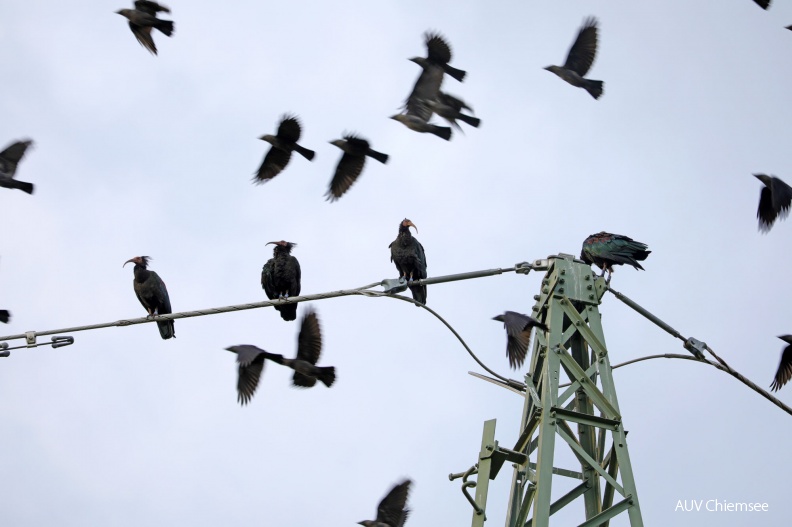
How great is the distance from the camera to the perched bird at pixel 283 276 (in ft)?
50.5

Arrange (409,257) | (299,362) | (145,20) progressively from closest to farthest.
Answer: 1. (299,362)
2. (145,20)
3. (409,257)

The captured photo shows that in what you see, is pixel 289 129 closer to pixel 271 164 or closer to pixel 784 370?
pixel 271 164

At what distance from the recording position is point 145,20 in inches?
539

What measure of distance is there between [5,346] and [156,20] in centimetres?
429

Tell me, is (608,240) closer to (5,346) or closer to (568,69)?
(568,69)

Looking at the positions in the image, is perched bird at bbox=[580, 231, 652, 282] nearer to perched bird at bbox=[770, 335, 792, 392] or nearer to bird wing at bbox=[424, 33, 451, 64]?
perched bird at bbox=[770, 335, 792, 392]

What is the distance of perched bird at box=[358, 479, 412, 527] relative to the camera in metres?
12.4

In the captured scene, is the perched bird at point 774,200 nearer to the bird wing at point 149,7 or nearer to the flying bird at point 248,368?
the flying bird at point 248,368

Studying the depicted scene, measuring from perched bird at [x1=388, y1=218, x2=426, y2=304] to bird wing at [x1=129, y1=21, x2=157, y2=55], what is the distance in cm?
384

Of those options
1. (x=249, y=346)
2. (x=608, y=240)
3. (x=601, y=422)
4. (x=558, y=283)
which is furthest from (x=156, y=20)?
(x=601, y=422)

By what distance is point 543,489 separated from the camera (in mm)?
7691

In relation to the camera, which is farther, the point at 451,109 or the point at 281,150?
the point at 281,150

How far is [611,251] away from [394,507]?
11.4ft

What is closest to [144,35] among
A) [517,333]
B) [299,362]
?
[299,362]
